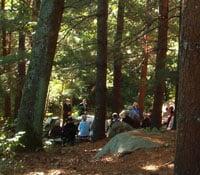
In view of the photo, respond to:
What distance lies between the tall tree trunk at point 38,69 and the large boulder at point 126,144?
1.79 metres

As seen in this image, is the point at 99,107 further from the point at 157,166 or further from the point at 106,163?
the point at 157,166

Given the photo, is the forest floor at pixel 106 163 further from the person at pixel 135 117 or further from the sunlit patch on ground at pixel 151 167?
the person at pixel 135 117

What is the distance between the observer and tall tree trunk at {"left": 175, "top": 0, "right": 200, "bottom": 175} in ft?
19.0

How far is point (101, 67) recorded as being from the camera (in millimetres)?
16469

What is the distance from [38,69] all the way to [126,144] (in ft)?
9.24

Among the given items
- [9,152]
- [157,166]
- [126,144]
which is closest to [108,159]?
[126,144]

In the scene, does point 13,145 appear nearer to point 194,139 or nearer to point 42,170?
point 42,170

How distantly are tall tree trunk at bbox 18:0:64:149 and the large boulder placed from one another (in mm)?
1794

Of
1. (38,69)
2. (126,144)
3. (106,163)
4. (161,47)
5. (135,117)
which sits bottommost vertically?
(106,163)

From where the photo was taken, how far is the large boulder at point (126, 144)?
10.5m

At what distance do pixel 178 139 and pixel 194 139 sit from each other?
218 millimetres

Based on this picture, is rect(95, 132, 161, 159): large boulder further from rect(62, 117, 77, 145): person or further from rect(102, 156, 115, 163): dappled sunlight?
rect(62, 117, 77, 145): person

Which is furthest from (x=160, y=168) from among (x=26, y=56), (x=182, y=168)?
(x=26, y=56)

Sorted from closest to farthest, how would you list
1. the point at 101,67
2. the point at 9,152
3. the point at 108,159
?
the point at 108,159, the point at 9,152, the point at 101,67
